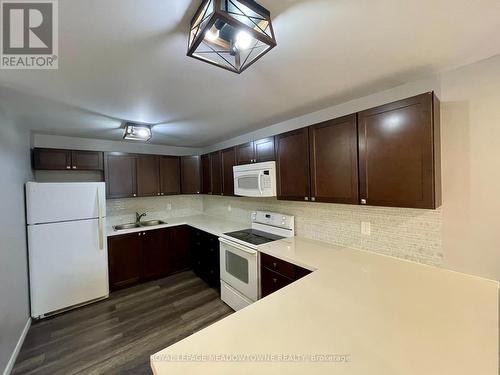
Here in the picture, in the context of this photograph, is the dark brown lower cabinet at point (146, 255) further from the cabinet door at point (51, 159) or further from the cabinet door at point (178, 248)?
the cabinet door at point (51, 159)

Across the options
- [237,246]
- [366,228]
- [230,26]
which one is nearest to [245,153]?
[237,246]

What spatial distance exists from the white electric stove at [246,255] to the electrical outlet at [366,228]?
0.79 meters

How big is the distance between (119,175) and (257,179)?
92.7 inches

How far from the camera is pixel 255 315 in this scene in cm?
106

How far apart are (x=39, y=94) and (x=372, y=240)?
10.3 feet

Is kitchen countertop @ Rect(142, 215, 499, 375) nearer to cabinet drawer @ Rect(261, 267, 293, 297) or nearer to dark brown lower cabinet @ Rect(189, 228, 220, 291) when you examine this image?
cabinet drawer @ Rect(261, 267, 293, 297)

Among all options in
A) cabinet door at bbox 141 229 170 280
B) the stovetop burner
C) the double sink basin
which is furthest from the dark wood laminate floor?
the double sink basin

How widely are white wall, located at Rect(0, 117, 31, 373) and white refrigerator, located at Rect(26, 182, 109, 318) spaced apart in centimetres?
9

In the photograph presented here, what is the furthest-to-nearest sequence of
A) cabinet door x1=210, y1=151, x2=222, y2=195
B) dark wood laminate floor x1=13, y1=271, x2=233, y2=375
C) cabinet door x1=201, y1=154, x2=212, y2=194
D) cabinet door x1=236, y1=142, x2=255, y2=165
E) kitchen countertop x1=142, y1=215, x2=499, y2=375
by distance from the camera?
cabinet door x1=201, y1=154, x2=212, y2=194 < cabinet door x1=210, y1=151, x2=222, y2=195 < cabinet door x1=236, y1=142, x2=255, y2=165 < dark wood laminate floor x1=13, y1=271, x2=233, y2=375 < kitchen countertop x1=142, y1=215, x2=499, y2=375

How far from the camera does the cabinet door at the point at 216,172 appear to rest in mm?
3389

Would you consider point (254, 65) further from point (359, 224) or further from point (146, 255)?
point (146, 255)

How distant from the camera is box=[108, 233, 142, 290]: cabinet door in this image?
3014mm

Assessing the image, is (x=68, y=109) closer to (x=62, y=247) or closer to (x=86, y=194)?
(x=86, y=194)

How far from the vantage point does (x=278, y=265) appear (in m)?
1.98
